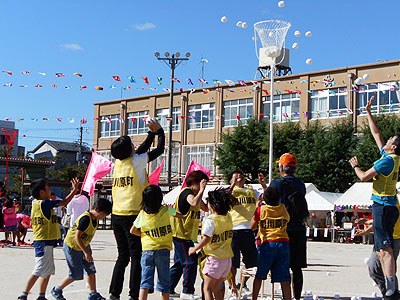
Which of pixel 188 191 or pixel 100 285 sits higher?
pixel 188 191

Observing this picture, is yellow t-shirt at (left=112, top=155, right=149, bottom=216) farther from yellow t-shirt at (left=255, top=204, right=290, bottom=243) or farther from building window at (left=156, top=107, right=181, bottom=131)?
building window at (left=156, top=107, right=181, bottom=131)

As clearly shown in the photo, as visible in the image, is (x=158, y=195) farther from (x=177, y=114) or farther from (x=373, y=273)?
(x=177, y=114)

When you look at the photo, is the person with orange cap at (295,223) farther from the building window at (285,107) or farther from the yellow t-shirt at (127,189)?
the building window at (285,107)

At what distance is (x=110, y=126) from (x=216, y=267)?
171ft

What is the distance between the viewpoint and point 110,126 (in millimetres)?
57719

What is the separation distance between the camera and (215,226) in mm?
6566

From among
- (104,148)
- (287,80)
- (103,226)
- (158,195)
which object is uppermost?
(287,80)

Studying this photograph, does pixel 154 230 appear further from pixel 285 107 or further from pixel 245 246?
pixel 285 107

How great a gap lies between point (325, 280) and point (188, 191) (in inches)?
177

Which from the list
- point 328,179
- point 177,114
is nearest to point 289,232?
point 328,179

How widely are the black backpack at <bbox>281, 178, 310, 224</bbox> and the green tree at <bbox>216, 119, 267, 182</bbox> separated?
33.1m

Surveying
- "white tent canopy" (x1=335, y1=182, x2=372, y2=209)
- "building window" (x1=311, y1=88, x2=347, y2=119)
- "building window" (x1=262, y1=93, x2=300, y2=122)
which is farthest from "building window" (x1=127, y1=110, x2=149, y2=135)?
"white tent canopy" (x1=335, y1=182, x2=372, y2=209)

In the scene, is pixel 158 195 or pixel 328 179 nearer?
pixel 158 195

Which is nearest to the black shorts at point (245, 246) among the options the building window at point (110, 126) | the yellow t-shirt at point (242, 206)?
the yellow t-shirt at point (242, 206)
